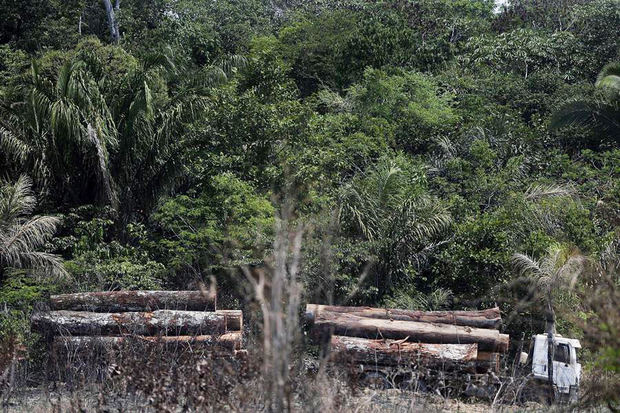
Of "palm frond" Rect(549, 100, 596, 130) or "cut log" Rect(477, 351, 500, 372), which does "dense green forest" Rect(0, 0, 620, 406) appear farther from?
"cut log" Rect(477, 351, 500, 372)

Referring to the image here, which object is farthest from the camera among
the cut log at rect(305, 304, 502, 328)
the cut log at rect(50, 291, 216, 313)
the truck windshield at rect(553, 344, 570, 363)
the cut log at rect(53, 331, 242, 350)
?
the cut log at rect(50, 291, 216, 313)

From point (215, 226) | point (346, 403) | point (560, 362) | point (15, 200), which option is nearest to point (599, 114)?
point (215, 226)

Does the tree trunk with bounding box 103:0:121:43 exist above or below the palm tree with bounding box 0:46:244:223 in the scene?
above

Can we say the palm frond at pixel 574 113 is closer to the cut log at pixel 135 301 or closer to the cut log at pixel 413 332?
the cut log at pixel 413 332

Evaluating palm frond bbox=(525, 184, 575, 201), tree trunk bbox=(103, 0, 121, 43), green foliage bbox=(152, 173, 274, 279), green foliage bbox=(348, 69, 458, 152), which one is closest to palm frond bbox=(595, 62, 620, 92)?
→ green foliage bbox=(348, 69, 458, 152)

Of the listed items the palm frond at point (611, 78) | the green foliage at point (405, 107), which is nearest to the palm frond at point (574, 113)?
the palm frond at point (611, 78)

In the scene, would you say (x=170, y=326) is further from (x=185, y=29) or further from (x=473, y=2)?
(x=473, y=2)

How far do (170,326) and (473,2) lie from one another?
102 ft

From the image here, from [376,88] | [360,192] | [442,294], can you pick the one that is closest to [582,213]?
[442,294]

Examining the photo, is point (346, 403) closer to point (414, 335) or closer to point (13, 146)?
point (414, 335)

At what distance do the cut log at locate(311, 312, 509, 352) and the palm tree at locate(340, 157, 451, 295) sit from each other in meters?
4.13

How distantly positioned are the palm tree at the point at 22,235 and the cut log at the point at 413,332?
602cm

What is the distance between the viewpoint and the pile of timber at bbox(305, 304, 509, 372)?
13977 mm

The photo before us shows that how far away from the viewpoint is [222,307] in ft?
59.5
